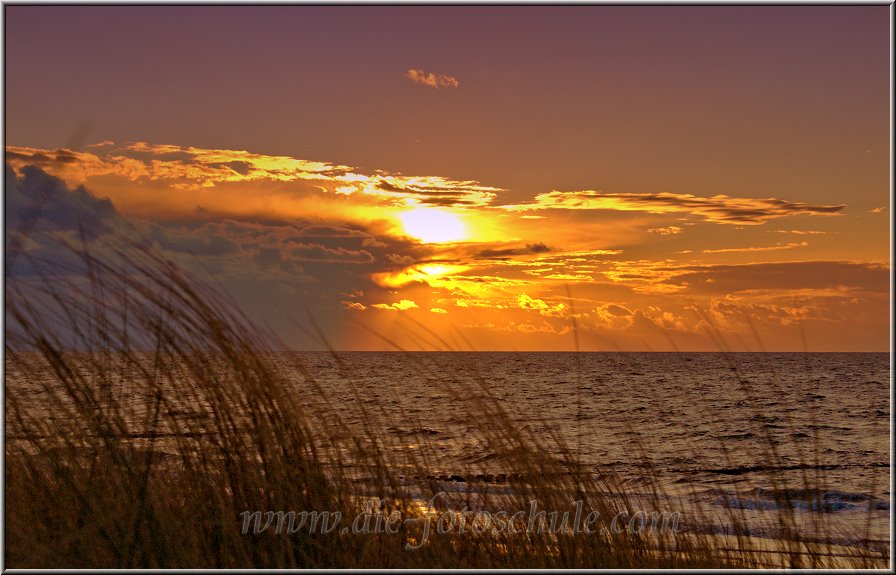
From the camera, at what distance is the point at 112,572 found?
115 inches

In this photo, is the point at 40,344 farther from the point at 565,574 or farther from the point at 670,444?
the point at 670,444

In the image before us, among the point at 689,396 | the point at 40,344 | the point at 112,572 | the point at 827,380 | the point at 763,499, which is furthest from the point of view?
the point at 827,380

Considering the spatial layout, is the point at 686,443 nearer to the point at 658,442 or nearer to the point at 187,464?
the point at 658,442

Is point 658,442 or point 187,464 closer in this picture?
point 187,464

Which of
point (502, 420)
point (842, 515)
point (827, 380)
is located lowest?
point (842, 515)

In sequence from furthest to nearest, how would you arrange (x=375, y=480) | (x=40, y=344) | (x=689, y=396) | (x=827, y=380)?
1. (x=827, y=380)
2. (x=689, y=396)
3. (x=375, y=480)
4. (x=40, y=344)

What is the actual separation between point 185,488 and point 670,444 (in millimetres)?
21062

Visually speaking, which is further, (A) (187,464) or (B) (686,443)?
(B) (686,443)

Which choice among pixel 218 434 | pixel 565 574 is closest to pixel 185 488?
pixel 218 434

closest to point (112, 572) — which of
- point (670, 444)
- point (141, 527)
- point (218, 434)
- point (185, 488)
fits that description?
point (141, 527)

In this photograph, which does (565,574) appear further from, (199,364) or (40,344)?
(40,344)

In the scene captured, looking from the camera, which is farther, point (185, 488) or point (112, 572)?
point (185, 488)

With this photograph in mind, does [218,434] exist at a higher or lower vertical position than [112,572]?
higher

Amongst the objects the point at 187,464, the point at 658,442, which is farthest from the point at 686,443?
the point at 187,464
